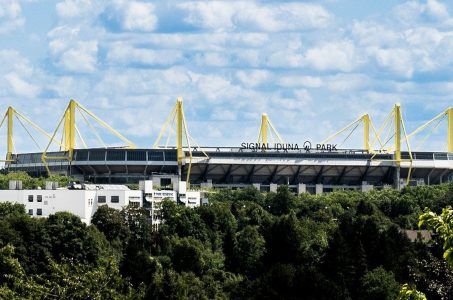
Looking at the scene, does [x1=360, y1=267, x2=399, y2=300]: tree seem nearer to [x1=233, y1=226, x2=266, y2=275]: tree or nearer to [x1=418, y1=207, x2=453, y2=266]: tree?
[x1=233, y1=226, x2=266, y2=275]: tree

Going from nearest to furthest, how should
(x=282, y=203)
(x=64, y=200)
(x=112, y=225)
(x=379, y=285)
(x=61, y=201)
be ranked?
(x=379, y=285)
(x=112, y=225)
(x=61, y=201)
(x=64, y=200)
(x=282, y=203)

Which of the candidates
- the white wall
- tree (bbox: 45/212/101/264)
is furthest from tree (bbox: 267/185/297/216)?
tree (bbox: 45/212/101/264)

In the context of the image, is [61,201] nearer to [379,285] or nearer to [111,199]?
[111,199]

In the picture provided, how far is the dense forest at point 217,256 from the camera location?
7744 centimetres

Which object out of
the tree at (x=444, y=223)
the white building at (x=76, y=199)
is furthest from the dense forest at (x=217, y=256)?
the tree at (x=444, y=223)

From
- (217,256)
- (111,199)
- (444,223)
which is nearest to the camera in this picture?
(444,223)

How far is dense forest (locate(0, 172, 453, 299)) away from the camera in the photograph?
77438 mm

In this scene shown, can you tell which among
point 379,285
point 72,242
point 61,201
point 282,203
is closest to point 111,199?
point 61,201

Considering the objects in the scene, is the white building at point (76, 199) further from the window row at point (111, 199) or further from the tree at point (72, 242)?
the tree at point (72, 242)

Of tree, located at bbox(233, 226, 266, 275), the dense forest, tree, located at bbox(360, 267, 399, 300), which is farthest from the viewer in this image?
tree, located at bbox(233, 226, 266, 275)

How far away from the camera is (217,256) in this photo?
395 feet

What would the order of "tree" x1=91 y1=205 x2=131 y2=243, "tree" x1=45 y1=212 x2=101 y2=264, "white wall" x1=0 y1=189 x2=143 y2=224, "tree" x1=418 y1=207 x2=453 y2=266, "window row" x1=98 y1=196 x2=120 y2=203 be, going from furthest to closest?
"window row" x1=98 y1=196 x2=120 y2=203
"white wall" x1=0 y1=189 x2=143 y2=224
"tree" x1=91 y1=205 x2=131 y2=243
"tree" x1=45 y1=212 x2=101 y2=264
"tree" x1=418 y1=207 x2=453 y2=266

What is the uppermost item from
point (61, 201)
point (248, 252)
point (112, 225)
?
point (61, 201)

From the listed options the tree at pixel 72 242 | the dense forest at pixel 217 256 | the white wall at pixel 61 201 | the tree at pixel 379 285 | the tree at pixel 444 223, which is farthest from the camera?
the white wall at pixel 61 201
